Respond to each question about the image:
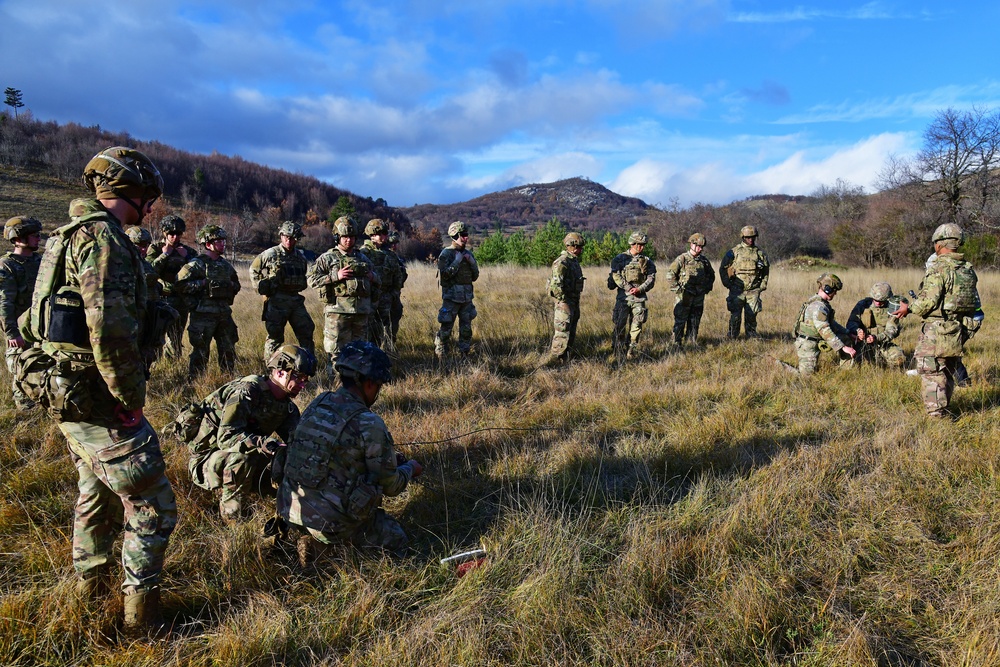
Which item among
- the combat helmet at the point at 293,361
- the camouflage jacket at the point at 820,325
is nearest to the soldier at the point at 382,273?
the combat helmet at the point at 293,361

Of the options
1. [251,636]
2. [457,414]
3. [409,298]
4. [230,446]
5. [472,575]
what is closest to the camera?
[251,636]

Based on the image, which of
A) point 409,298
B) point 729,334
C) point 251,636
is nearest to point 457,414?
point 251,636

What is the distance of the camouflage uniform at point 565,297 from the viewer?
7625mm

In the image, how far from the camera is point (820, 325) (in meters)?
6.94

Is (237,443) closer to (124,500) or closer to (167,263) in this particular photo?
(124,500)

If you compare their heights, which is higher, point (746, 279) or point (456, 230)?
point (456, 230)

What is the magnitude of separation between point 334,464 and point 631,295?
633cm

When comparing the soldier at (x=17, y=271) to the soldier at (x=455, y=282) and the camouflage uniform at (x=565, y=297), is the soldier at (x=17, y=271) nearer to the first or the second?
the soldier at (x=455, y=282)

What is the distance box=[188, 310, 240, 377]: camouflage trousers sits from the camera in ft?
21.4

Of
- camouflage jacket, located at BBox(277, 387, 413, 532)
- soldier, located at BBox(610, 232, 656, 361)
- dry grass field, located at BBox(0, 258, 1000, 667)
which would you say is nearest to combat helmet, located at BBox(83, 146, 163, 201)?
camouflage jacket, located at BBox(277, 387, 413, 532)

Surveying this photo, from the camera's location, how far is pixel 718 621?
2.80 meters

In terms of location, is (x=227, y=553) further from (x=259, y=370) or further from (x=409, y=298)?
(x=409, y=298)

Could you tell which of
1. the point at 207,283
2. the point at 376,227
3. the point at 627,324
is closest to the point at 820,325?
the point at 627,324

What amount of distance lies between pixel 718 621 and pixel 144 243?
7.22 meters
